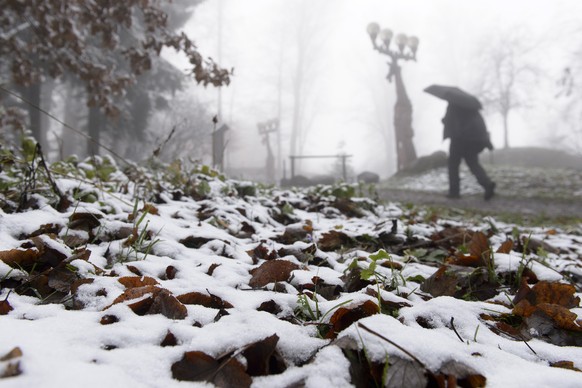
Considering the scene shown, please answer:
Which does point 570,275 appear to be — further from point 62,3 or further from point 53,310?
point 62,3

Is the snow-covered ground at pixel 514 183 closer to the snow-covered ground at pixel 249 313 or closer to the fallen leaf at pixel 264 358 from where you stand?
the snow-covered ground at pixel 249 313

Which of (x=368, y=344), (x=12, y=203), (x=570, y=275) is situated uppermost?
(x=12, y=203)

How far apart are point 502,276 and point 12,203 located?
7.37 feet

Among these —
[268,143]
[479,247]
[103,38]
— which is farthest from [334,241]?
[268,143]

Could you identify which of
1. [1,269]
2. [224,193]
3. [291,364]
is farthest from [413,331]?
[224,193]

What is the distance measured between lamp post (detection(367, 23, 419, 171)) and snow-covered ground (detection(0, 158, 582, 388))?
13586 millimetres

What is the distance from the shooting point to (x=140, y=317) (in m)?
0.93

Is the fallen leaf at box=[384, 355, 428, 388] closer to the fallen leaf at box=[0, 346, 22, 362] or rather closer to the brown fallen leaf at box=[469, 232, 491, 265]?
the fallen leaf at box=[0, 346, 22, 362]

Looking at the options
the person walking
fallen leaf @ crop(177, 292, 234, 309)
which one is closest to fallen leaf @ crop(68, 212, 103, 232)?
fallen leaf @ crop(177, 292, 234, 309)

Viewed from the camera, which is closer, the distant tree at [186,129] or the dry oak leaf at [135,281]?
the dry oak leaf at [135,281]

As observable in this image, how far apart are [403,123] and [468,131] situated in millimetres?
8173

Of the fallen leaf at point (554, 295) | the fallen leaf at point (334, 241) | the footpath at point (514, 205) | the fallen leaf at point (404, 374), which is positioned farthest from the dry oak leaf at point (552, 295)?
the footpath at point (514, 205)

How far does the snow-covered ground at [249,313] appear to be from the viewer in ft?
2.34

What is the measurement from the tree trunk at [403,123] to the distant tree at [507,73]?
1661 centimetres
